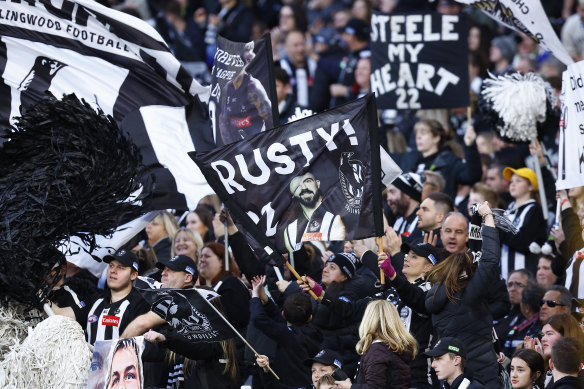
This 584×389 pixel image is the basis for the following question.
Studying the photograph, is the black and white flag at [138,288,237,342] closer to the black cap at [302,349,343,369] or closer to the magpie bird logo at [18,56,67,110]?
the black cap at [302,349,343,369]

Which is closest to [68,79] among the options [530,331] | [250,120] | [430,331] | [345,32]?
[250,120]

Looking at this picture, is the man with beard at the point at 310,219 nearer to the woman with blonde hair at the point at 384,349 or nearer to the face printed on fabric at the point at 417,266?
→ the woman with blonde hair at the point at 384,349

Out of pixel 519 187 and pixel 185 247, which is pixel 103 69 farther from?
pixel 519 187

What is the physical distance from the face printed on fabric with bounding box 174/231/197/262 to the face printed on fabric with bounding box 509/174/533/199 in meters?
3.23

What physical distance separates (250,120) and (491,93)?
2823 mm

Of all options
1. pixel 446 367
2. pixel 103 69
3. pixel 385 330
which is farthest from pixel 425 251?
pixel 103 69

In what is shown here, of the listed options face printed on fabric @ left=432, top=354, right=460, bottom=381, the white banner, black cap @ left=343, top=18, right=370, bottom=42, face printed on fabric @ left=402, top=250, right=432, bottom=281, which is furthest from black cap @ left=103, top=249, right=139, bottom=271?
black cap @ left=343, top=18, right=370, bottom=42

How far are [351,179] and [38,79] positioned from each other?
3070mm

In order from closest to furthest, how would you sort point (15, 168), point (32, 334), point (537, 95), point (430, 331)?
point (32, 334) < point (15, 168) < point (430, 331) < point (537, 95)

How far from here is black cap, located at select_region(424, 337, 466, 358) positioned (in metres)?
8.45

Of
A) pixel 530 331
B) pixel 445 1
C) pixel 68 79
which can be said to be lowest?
pixel 530 331

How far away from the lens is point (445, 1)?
18250 millimetres

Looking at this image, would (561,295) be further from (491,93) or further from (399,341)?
(491,93)

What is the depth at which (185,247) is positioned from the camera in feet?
38.2
